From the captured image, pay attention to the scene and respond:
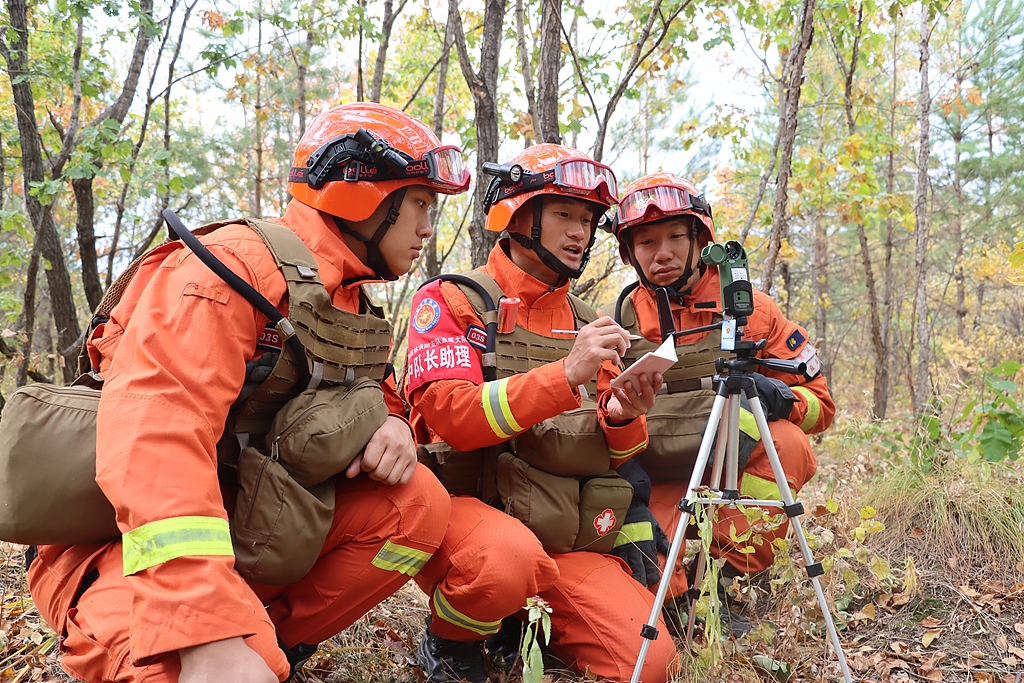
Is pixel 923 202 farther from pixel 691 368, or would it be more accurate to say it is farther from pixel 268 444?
pixel 268 444

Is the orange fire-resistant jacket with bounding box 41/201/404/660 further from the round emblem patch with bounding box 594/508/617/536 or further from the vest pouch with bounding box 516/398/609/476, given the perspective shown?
the round emblem patch with bounding box 594/508/617/536

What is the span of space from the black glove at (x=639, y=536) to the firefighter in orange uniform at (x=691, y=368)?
0.24 metres

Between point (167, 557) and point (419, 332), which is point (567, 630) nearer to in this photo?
point (419, 332)

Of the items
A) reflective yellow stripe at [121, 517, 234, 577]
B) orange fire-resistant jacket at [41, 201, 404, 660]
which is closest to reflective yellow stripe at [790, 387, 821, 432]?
orange fire-resistant jacket at [41, 201, 404, 660]

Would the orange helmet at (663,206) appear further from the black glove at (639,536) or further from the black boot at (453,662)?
the black boot at (453,662)

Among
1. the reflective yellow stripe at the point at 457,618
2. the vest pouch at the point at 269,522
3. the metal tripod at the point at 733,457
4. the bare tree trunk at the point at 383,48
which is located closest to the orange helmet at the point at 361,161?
the vest pouch at the point at 269,522

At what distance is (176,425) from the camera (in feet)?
5.97

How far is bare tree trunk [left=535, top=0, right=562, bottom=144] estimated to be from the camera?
16.0 ft

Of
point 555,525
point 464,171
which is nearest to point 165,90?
point 464,171

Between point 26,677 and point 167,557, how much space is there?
1.97 metres

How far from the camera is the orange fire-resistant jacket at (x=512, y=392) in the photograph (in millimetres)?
2889

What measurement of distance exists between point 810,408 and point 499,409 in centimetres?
211

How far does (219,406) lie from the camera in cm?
202

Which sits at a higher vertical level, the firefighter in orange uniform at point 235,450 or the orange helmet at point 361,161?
the orange helmet at point 361,161
